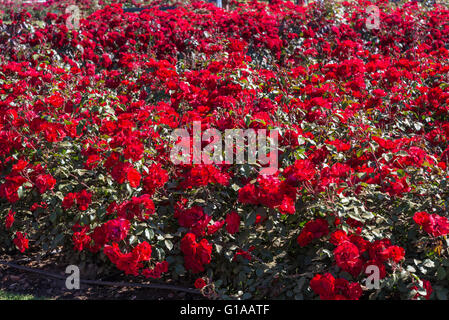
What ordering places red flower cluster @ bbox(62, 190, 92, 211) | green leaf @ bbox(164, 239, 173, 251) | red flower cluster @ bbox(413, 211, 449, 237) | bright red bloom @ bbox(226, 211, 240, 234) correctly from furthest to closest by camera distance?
red flower cluster @ bbox(62, 190, 92, 211), green leaf @ bbox(164, 239, 173, 251), bright red bloom @ bbox(226, 211, 240, 234), red flower cluster @ bbox(413, 211, 449, 237)

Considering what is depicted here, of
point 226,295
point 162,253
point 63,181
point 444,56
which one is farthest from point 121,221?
point 444,56

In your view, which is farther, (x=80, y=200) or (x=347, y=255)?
(x=80, y=200)

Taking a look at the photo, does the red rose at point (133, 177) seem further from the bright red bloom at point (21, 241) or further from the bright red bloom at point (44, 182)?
the bright red bloom at point (21, 241)

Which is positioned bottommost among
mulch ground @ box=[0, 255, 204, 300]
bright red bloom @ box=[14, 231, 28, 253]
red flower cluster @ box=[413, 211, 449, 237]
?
mulch ground @ box=[0, 255, 204, 300]

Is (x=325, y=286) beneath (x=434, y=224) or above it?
beneath

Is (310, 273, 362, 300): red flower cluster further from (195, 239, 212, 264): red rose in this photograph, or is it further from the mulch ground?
the mulch ground

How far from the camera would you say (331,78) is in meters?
4.57

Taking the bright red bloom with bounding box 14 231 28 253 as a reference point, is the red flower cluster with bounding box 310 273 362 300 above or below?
below

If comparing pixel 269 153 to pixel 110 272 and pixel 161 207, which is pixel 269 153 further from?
pixel 110 272

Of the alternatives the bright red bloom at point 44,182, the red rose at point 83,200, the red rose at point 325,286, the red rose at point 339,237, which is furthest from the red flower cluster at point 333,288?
the bright red bloom at point 44,182

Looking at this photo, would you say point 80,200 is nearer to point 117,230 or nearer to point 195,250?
point 117,230

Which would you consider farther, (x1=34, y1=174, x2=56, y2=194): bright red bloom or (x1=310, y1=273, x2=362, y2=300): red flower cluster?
(x1=34, y1=174, x2=56, y2=194): bright red bloom

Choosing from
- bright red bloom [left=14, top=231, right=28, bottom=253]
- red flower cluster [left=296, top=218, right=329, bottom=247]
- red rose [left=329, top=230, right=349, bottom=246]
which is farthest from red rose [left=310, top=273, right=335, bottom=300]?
bright red bloom [left=14, top=231, right=28, bottom=253]

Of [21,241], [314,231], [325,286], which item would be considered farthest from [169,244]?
[21,241]
